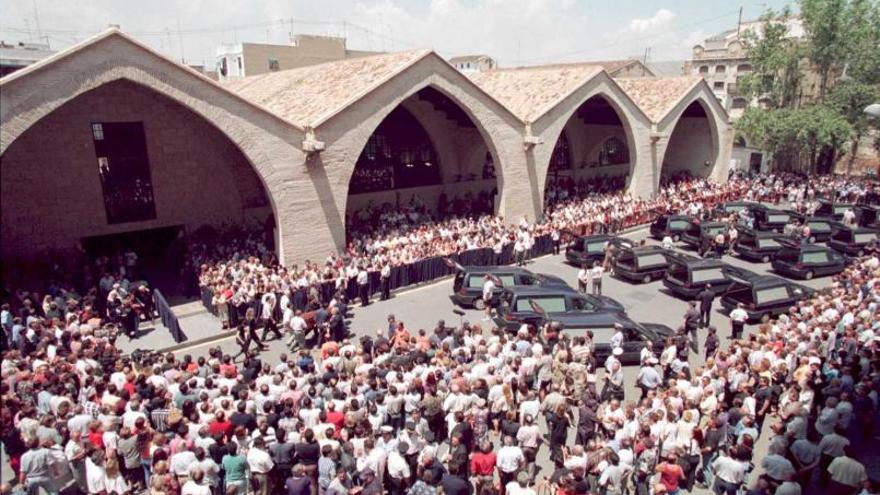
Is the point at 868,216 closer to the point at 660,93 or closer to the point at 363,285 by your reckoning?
the point at 660,93

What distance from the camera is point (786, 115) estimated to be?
122 feet

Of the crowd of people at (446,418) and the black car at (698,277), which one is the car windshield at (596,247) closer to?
the black car at (698,277)

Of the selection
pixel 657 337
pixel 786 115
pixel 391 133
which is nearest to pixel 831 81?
pixel 786 115

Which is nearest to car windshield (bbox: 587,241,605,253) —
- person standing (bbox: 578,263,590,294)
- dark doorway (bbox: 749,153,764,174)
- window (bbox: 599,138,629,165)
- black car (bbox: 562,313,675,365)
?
person standing (bbox: 578,263,590,294)

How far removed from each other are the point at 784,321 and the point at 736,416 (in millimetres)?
6422

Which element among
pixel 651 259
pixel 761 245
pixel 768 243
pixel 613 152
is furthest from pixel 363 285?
pixel 613 152

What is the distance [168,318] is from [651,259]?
15.7 metres

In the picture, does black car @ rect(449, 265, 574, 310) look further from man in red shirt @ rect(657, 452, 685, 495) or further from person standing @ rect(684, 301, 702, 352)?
man in red shirt @ rect(657, 452, 685, 495)

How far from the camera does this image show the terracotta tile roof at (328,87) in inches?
820

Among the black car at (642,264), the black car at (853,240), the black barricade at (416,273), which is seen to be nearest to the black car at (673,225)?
the black car at (642,264)

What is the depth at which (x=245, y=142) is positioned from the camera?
60.5 feet

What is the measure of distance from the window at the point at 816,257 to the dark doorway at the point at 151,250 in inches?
879

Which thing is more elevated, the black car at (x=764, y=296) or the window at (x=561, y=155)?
the window at (x=561, y=155)

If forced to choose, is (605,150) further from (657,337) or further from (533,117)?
(657,337)
